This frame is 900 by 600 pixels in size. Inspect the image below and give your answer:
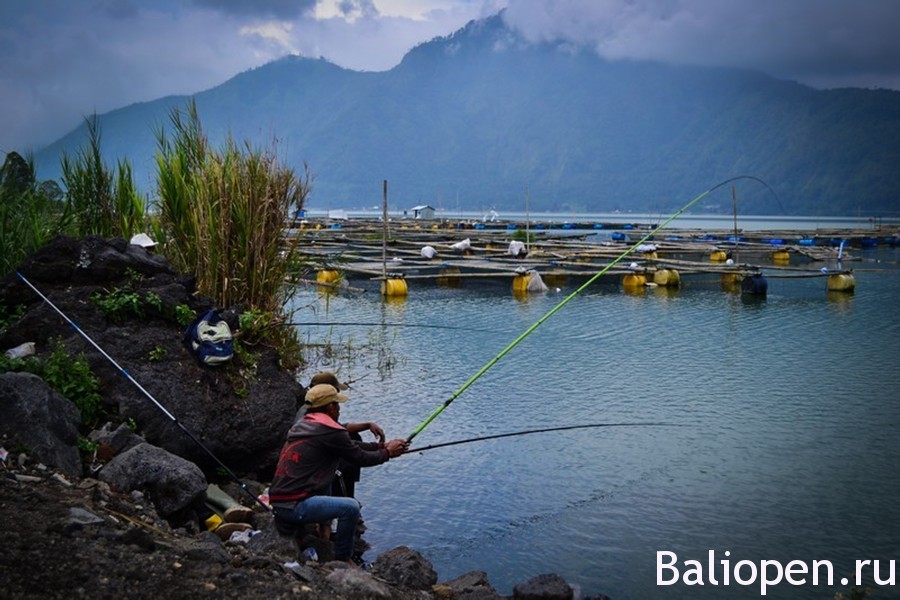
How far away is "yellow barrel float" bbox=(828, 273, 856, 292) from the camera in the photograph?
2817 centimetres

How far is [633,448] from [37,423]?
22.3 feet

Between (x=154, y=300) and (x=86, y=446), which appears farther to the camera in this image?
(x=154, y=300)

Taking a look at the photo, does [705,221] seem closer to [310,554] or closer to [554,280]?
[554,280]

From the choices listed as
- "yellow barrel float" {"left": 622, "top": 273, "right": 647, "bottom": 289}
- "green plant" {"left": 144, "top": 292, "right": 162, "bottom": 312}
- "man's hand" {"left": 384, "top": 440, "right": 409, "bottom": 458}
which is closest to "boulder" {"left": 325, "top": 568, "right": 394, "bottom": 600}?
"man's hand" {"left": 384, "top": 440, "right": 409, "bottom": 458}

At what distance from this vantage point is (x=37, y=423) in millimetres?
6406

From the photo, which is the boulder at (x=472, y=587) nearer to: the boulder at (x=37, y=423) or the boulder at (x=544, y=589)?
the boulder at (x=544, y=589)

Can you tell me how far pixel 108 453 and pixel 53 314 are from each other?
1871mm

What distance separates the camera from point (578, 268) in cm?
3247

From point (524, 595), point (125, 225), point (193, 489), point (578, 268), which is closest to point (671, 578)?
point (524, 595)

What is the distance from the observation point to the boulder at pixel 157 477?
261 inches

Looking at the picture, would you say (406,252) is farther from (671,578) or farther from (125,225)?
(671,578)

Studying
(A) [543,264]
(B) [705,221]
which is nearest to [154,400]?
(A) [543,264]

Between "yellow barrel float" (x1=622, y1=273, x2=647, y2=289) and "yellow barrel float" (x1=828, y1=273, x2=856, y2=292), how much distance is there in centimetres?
584

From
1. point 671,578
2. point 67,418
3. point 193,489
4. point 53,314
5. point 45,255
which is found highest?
point 45,255
